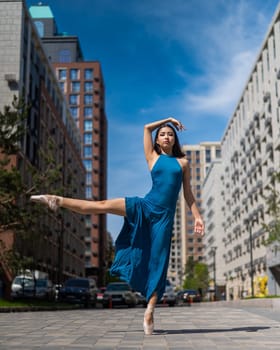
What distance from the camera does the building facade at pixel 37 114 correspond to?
1697 inches

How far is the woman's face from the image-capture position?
709 cm

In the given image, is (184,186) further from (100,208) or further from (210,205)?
(210,205)

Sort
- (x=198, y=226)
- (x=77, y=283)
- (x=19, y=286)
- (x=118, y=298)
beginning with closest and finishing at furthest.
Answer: (x=198, y=226) → (x=118, y=298) → (x=77, y=283) → (x=19, y=286)

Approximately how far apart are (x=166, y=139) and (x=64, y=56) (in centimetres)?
10485

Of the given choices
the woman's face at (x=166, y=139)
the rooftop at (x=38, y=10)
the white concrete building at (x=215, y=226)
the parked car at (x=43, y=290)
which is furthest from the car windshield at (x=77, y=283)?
the rooftop at (x=38, y=10)

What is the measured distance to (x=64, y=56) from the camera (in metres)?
109

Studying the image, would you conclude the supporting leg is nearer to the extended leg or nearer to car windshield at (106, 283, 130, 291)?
the extended leg

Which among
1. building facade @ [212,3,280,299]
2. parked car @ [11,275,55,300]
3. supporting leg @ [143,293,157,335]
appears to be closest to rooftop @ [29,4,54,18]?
building facade @ [212,3,280,299]

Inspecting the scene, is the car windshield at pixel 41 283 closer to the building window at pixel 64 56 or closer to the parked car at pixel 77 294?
the parked car at pixel 77 294

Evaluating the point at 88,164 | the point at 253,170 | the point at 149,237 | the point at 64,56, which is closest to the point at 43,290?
the point at 149,237

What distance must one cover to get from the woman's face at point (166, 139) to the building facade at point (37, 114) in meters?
18.0

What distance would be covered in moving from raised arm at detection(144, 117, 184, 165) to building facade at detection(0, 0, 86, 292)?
1794 cm

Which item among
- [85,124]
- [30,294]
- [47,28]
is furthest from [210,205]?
[30,294]

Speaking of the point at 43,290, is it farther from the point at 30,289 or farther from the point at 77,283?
the point at 77,283
